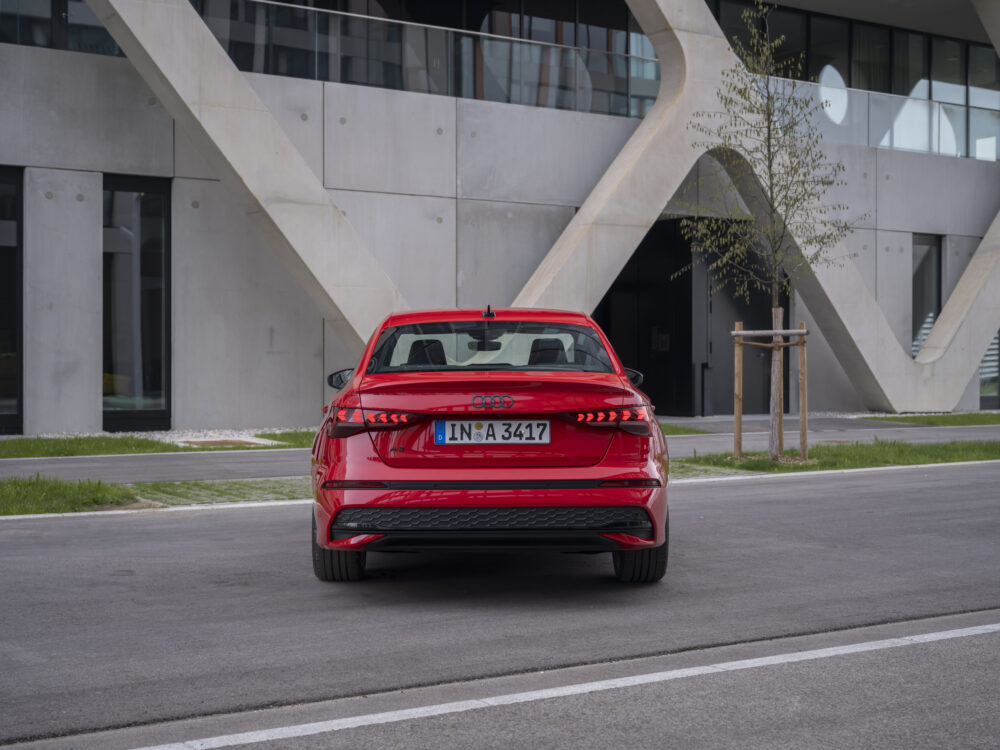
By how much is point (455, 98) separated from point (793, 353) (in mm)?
8845

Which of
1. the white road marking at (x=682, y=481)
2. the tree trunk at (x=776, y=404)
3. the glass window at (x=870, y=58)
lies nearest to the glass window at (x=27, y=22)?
the white road marking at (x=682, y=481)

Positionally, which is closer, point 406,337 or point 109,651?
point 109,651

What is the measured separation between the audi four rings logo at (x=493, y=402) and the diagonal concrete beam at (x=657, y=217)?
13.0 meters

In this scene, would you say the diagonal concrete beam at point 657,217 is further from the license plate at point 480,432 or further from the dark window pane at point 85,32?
the license plate at point 480,432

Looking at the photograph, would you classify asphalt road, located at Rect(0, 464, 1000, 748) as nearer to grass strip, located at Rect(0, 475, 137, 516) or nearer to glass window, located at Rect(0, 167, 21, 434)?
grass strip, located at Rect(0, 475, 137, 516)

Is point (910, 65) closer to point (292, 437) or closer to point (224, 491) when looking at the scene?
point (292, 437)

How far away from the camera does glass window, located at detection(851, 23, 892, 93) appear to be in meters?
27.3

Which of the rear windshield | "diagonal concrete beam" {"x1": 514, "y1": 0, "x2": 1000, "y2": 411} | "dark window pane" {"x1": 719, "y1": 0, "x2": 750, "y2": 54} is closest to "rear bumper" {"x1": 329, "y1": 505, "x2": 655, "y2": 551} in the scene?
the rear windshield

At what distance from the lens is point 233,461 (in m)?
13.9

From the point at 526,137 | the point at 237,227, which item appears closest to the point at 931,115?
the point at 526,137

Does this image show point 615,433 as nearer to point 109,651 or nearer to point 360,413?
point 360,413

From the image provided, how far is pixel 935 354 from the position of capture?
24547 mm

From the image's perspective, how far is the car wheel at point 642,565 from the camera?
664 cm

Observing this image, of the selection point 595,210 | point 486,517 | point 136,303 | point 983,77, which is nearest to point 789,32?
point 983,77
